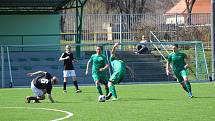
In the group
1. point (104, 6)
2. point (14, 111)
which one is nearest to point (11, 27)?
point (14, 111)

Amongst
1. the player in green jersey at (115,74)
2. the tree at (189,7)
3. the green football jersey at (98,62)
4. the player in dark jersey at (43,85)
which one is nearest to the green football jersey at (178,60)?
the player in green jersey at (115,74)

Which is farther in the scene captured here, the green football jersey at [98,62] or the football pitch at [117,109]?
the green football jersey at [98,62]

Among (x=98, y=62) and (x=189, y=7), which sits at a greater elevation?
(x=189, y=7)

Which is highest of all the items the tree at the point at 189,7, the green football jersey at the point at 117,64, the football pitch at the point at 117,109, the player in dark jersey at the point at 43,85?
the tree at the point at 189,7

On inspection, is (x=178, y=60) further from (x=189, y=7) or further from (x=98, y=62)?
(x=189, y=7)

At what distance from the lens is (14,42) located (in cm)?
4075

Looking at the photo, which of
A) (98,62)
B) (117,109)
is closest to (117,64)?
(98,62)

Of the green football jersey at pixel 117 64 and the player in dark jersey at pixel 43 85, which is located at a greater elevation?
the green football jersey at pixel 117 64

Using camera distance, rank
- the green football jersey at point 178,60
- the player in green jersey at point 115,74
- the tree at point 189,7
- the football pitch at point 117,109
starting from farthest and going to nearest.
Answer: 1. the tree at point 189,7
2. the green football jersey at point 178,60
3. the player in green jersey at point 115,74
4. the football pitch at point 117,109

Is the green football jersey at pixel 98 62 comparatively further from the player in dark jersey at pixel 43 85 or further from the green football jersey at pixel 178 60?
the green football jersey at pixel 178 60

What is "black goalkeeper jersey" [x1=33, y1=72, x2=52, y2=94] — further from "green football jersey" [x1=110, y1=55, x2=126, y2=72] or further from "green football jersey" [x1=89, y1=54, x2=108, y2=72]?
"green football jersey" [x1=110, y1=55, x2=126, y2=72]

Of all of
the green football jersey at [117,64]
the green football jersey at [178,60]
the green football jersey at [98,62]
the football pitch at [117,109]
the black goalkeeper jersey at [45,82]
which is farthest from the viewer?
the green football jersey at [178,60]

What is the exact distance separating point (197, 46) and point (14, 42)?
11.6 metres

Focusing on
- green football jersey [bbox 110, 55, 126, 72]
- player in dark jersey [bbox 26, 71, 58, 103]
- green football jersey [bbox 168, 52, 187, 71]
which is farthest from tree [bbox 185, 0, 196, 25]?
player in dark jersey [bbox 26, 71, 58, 103]
